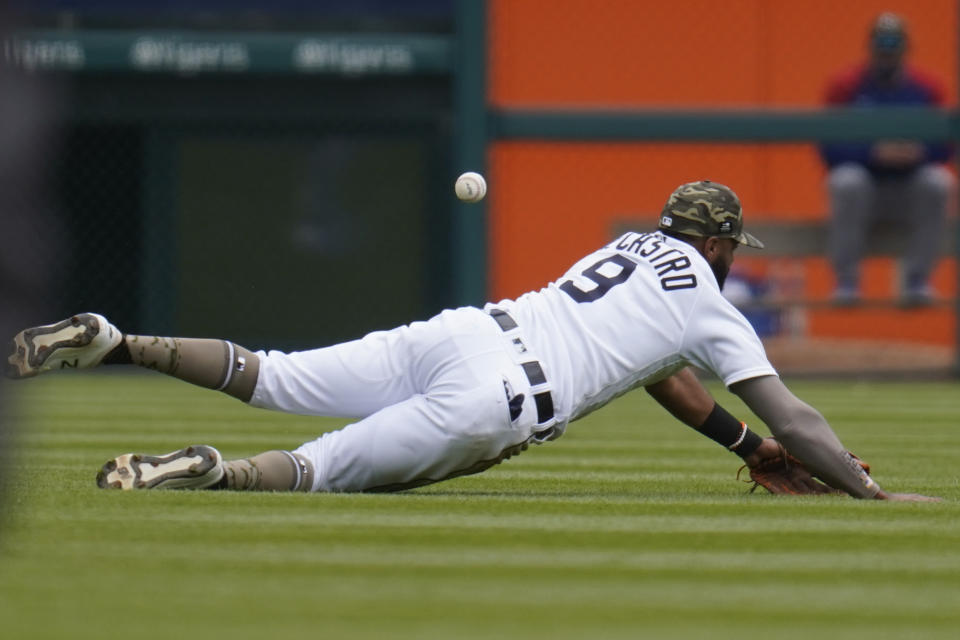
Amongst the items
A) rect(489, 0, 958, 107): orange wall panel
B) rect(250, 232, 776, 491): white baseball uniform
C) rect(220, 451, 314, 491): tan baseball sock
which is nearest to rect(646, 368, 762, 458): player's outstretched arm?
rect(250, 232, 776, 491): white baseball uniform

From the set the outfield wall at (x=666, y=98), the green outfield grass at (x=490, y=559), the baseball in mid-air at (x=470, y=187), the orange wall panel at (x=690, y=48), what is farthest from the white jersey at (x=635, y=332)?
the orange wall panel at (x=690, y=48)

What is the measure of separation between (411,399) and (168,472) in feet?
2.43

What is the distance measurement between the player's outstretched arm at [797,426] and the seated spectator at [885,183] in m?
7.12

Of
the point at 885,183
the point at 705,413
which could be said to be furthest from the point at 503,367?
the point at 885,183

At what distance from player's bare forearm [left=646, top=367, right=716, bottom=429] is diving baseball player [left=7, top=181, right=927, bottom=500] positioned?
0.36 meters

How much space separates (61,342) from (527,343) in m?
1.36

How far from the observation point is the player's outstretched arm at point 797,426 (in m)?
5.34

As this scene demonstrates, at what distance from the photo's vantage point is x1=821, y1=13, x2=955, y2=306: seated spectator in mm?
12359

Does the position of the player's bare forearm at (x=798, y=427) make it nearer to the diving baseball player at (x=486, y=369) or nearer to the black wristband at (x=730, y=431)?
the diving baseball player at (x=486, y=369)

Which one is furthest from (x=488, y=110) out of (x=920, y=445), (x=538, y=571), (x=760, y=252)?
(x=538, y=571)

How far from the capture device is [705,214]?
572 centimetres

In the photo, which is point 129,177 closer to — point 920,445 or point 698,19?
point 698,19

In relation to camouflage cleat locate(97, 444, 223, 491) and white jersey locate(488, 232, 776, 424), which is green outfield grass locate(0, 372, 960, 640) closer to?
camouflage cleat locate(97, 444, 223, 491)

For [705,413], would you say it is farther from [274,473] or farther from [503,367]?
[274,473]
